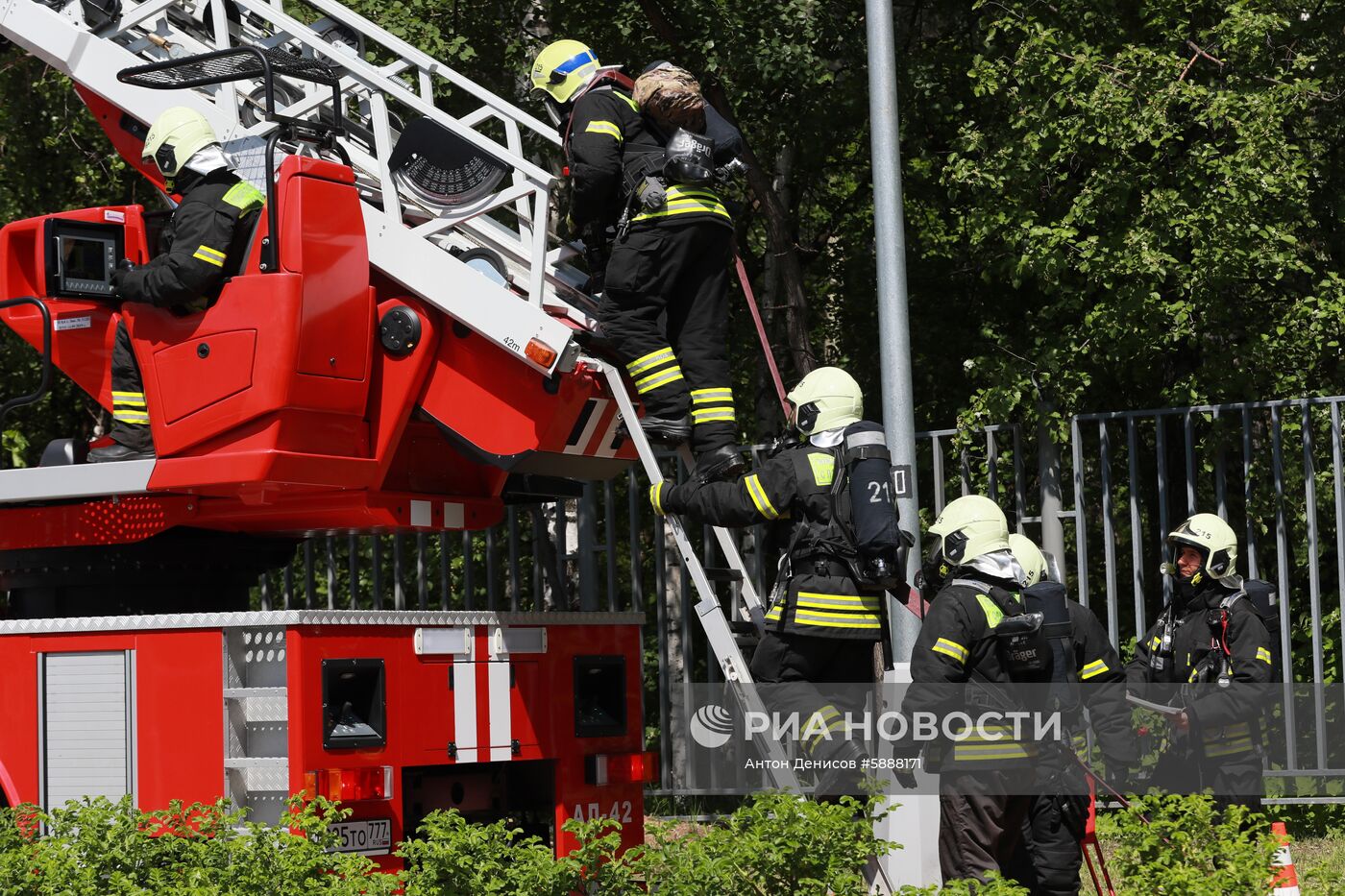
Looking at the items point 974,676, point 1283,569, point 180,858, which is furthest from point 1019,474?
point 180,858

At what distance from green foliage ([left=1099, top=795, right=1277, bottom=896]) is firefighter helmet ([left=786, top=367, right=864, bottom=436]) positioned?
5.47ft

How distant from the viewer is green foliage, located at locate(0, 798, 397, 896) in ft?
16.4

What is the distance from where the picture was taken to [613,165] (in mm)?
6156

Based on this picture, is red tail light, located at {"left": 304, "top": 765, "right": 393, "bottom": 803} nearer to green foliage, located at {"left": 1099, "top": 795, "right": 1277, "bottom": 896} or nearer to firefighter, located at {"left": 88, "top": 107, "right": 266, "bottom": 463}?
firefighter, located at {"left": 88, "top": 107, "right": 266, "bottom": 463}

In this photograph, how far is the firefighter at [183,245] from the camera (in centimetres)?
623

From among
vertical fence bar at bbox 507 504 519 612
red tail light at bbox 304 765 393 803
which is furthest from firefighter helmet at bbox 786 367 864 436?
vertical fence bar at bbox 507 504 519 612

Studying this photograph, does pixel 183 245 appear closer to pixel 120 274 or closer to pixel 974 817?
pixel 120 274

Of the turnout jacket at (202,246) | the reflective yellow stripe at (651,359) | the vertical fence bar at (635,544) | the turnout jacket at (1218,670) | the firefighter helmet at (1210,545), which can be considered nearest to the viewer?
the reflective yellow stripe at (651,359)

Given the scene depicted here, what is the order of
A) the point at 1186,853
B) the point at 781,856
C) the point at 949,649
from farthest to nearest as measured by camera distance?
the point at 949,649, the point at 1186,853, the point at 781,856

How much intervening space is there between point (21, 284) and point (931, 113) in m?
7.08

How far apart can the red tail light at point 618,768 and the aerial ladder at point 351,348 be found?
2.84ft

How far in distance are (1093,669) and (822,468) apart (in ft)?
5.24

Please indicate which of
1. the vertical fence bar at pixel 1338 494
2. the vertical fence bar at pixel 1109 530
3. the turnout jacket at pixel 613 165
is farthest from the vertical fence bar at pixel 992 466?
the turnout jacket at pixel 613 165

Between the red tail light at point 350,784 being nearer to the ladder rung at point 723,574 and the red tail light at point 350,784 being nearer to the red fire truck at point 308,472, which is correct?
the red fire truck at point 308,472
